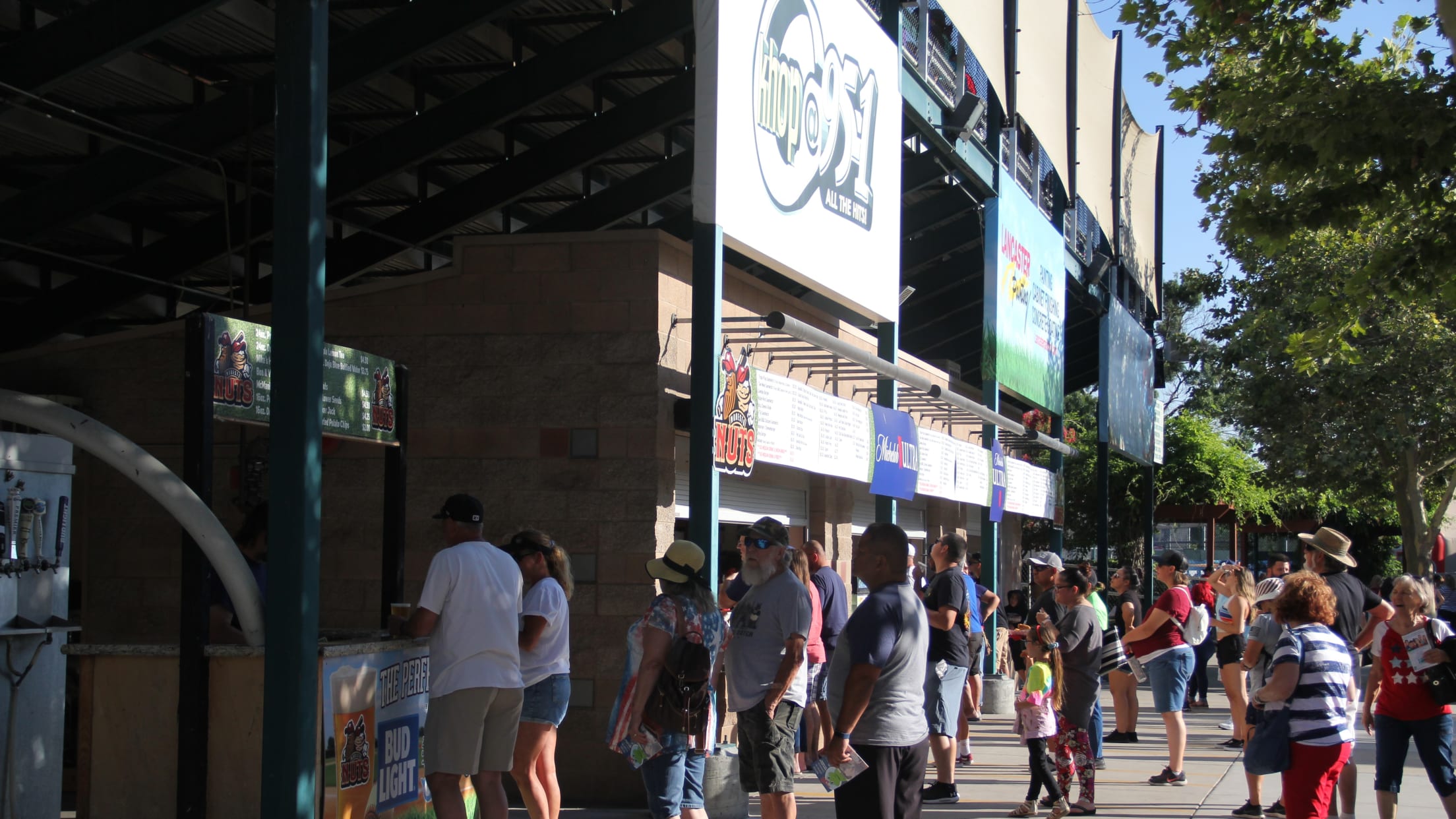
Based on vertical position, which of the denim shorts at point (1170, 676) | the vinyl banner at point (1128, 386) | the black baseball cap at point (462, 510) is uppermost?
the vinyl banner at point (1128, 386)

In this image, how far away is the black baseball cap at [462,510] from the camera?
6.91 m

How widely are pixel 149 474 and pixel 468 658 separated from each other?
5.58 feet

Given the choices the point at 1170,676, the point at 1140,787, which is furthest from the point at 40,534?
the point at 1170,676

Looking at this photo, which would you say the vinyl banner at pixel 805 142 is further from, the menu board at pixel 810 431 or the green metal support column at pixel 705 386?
the menu board at pixel 810 431

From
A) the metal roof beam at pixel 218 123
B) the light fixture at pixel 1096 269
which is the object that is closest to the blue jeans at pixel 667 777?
the metal roof beam at pixel 218 123

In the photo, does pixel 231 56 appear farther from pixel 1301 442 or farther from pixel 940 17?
pixel 1301 442

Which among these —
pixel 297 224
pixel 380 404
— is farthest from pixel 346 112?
pixel 297 224

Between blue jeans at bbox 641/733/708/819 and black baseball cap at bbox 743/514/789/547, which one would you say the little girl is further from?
blue jeans at bbox 641/733/708/819

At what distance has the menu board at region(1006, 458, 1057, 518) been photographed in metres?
20.5

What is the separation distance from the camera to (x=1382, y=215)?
32.1ft

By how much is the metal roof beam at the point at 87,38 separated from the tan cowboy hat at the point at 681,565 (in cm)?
440

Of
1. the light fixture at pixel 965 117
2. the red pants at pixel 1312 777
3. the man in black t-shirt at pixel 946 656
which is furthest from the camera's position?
the light fixture at pixel 965 117

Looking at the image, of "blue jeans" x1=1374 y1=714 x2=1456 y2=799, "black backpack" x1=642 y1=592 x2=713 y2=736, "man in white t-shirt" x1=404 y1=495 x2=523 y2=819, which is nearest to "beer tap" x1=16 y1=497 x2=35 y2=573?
"man in white t-shirt" x1=404 y1=495 x2=523 y2=819

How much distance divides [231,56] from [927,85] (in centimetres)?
697
